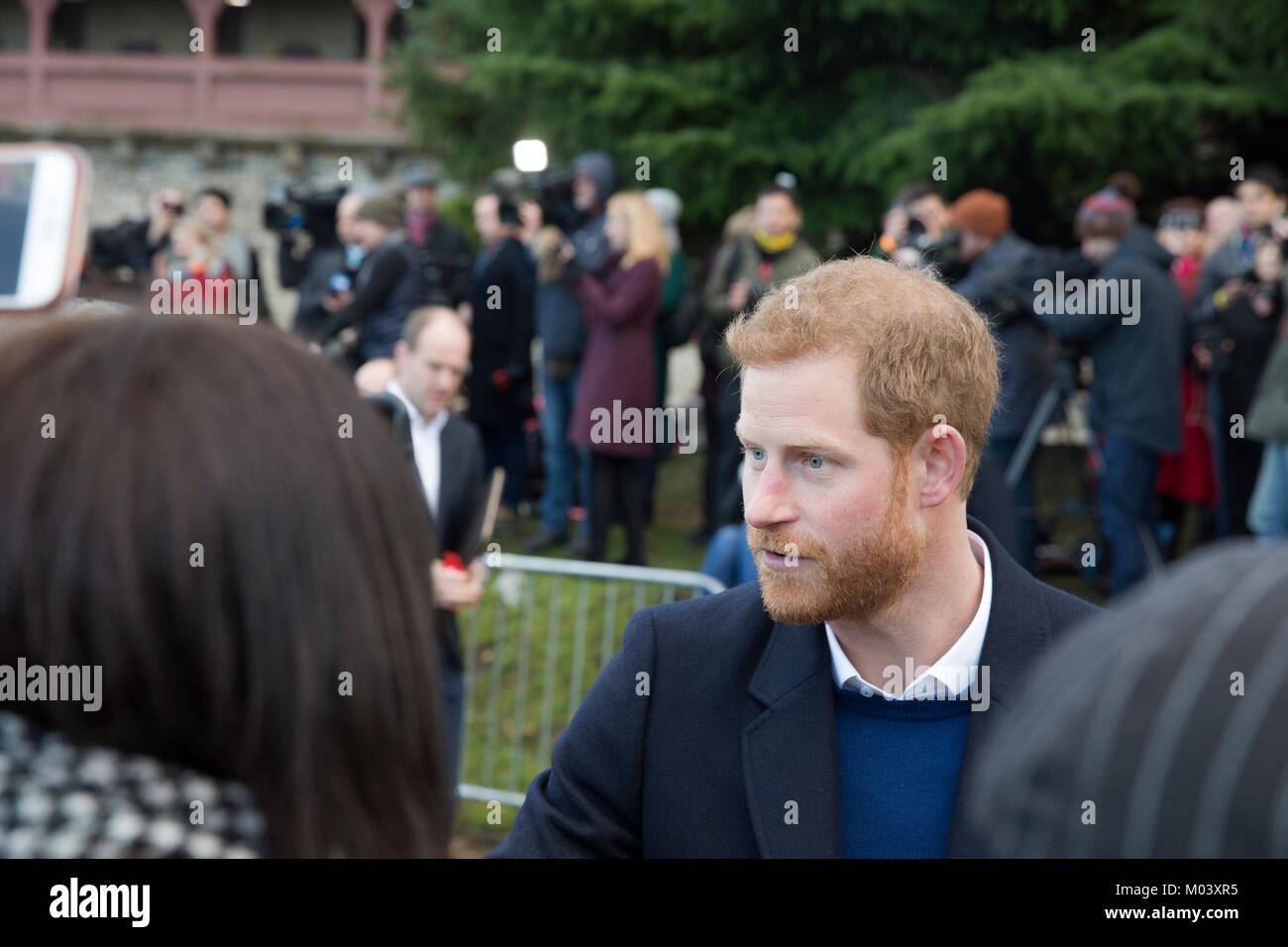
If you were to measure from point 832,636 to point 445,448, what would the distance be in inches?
119

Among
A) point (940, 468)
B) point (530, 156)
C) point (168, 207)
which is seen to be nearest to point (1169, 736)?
point (940, 468)

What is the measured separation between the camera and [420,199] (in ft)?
32.8

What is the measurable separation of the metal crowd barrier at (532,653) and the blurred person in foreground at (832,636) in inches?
139

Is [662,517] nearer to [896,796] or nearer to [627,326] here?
[627,326]

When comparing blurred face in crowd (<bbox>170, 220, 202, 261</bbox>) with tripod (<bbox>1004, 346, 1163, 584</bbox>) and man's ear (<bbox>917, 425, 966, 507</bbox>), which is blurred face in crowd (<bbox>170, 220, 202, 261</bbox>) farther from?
man's ear (<bbox>917, 425, 966, 507</bbox>)

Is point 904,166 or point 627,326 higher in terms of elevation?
point 904,166

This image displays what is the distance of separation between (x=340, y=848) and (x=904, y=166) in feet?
32.6

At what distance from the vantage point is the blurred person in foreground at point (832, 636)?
2143 mm

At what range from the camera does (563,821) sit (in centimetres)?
215

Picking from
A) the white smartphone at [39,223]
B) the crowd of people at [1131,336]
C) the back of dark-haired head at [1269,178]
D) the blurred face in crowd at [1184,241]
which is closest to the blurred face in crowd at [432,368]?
the white smartphone at [39,223]

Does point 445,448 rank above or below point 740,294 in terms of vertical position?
below

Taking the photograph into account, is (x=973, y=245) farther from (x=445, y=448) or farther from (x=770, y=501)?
(x=770, y=501)

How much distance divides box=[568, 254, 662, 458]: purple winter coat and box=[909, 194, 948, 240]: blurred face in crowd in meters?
1.37

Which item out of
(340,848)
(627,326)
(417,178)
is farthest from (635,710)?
(417,178)
